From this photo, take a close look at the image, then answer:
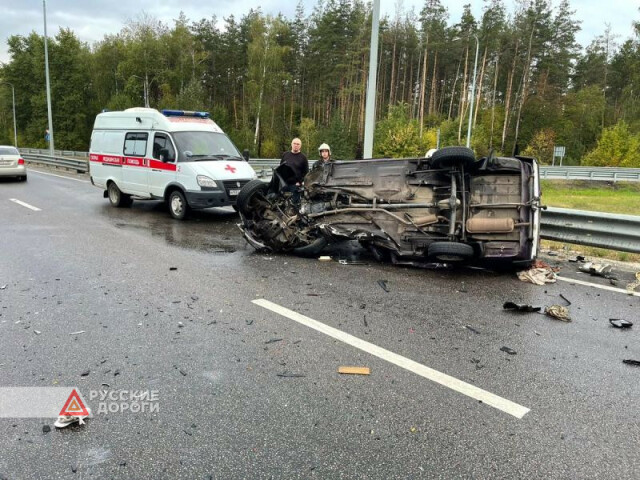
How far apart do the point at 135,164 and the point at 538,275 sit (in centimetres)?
936

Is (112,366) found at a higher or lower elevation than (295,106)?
lower

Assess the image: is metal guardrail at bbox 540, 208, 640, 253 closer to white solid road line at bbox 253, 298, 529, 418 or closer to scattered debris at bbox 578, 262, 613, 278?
scattered debris at bbox 578, 262, 613, 278

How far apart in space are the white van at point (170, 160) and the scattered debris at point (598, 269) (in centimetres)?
668

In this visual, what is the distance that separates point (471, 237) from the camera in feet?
19.4

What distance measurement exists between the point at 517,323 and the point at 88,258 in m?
5.96

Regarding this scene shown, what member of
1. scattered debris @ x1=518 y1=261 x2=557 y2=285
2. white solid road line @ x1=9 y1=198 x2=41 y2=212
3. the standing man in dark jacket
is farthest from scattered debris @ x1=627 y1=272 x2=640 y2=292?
white solid road line @ x1=9 y1=198 x2=41 y2=212

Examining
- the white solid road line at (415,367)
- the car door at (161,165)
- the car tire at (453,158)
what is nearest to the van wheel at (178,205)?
the car door at (161,165)

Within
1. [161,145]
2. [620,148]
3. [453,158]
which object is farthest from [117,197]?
[620,148]

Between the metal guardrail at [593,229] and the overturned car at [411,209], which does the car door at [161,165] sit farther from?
the metal guardrail at [593,229]

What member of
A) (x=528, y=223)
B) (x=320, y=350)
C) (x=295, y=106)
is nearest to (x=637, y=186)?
(x=528, y=223)

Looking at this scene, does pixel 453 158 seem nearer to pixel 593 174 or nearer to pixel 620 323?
pixel 620 323

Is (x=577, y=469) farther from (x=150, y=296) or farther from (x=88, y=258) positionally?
(x=88, y=258)

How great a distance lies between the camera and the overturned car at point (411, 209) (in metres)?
5.82

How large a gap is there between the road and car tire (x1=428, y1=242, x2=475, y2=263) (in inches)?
11.9
